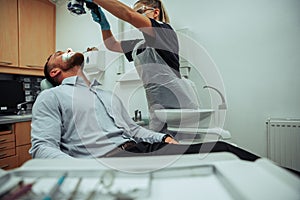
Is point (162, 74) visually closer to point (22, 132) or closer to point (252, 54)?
point (252, 54)

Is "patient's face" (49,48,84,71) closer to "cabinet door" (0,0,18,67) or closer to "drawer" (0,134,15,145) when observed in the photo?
"drawer" (0,134,15,145)

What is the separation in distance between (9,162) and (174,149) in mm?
1645

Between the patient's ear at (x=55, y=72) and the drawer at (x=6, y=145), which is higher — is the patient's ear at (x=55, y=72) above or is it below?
above

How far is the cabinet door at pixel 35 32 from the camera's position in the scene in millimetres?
2119

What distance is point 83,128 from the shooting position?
0.92 metres

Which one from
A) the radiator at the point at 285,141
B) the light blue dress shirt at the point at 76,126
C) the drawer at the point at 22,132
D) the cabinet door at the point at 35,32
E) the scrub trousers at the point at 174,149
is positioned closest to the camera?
the scrub trousers at the point at 174,149

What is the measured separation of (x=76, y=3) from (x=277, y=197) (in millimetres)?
1102

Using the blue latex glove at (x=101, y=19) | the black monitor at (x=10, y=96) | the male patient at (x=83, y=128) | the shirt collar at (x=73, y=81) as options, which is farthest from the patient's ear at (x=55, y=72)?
the black monitor at (x=10, y=96)

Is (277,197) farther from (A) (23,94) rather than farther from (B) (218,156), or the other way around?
(A) (23,94)

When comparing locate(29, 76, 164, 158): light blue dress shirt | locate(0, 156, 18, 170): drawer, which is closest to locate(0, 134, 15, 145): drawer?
locate(0, 156, 18, 170): drawer

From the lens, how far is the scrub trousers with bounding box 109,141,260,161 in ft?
2.26

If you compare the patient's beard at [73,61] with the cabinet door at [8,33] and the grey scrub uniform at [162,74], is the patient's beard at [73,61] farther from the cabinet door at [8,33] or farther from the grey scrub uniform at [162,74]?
the cabinet door at [8,33]

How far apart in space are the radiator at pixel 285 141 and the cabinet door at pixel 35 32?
249 cm

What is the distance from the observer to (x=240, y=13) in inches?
63.2
